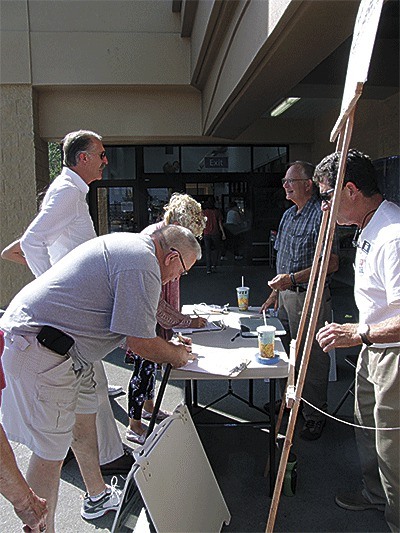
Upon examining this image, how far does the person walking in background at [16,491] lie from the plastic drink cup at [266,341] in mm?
1301

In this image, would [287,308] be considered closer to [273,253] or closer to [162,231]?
[162,231]

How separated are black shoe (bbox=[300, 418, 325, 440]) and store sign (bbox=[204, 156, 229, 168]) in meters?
9.40

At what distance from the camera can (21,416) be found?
6.18 ft

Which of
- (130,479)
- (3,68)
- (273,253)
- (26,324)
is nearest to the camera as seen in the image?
(130,479)

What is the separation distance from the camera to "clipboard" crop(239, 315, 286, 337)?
2898 millimetres

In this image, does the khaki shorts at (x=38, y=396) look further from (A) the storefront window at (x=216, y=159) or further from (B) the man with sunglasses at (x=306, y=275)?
(A) the storefront window at (x=216, y=159)

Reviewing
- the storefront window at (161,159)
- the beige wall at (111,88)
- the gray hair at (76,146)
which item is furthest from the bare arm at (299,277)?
the storefront window at (161,159)

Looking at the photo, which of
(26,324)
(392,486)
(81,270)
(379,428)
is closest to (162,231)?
(81,270)

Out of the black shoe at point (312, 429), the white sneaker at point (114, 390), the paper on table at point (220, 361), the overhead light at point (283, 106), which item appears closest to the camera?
the paper on table at point (220, 361)

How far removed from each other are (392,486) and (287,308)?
4.85ft

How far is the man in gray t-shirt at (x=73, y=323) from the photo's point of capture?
177 centimetres

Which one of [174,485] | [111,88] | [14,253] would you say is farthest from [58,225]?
[111,88]

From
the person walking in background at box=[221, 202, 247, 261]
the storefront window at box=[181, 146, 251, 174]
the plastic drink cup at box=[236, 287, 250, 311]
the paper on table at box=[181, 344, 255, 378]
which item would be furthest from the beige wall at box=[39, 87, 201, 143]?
the paper on table at box=[181, 344, 255, 378]

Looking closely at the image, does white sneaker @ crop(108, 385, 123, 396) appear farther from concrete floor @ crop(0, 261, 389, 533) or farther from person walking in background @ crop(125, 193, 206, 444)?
person walking in background @ crop(125, 193, 206, 444)
